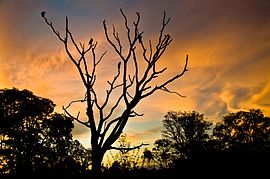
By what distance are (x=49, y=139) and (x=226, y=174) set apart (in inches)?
967

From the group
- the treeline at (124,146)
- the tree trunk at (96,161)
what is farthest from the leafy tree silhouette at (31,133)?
the tree trunk at (96,161)

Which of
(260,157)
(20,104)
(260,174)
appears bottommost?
(260,174)

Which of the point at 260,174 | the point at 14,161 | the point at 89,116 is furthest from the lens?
the point at 14,161

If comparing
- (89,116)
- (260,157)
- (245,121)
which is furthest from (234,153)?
(245,121)

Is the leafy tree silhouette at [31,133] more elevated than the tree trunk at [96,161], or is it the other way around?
the leafy tree silhouette at [31,133]

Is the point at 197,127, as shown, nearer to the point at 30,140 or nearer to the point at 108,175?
the point at 30,140

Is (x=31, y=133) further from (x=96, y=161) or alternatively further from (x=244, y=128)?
(x=244, y=128)

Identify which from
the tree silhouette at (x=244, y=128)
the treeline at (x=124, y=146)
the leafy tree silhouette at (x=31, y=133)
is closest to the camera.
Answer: the treeline at (x=124, y=146)

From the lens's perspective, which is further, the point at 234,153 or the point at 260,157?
the point at 234,153

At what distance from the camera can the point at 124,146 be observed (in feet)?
60.7

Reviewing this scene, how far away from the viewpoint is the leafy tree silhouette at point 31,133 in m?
27.9

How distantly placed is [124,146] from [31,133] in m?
15.4

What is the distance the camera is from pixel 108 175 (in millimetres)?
11562

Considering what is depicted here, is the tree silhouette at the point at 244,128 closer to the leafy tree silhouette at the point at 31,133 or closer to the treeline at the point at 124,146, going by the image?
the treeline at the point at 124,146
